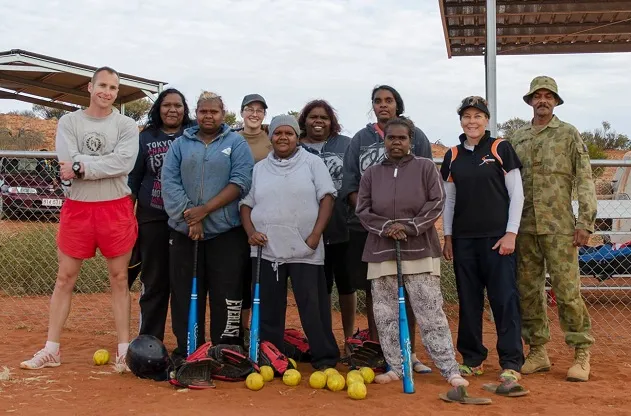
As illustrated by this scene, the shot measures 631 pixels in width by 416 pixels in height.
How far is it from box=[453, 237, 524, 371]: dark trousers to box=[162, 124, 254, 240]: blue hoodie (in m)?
1.81

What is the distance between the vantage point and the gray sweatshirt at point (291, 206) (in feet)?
18.0

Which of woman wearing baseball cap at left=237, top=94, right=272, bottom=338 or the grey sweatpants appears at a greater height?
woman wearing baseball cap at left=237, top=94, right=272, bottom=338

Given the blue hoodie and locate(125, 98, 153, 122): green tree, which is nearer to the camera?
the blue hoodie

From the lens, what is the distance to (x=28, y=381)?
5297 millimetres

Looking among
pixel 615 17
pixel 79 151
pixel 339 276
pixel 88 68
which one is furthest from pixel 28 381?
pixel 88 68

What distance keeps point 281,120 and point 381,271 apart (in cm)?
142

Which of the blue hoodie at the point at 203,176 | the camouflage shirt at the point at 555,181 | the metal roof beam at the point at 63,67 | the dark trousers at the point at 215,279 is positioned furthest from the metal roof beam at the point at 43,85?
the camouflage shirt at the point at 555,181

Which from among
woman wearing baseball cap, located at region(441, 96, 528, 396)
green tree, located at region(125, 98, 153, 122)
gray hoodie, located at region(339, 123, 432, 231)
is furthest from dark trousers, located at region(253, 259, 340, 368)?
green tree, located at region(125, 98, 153, 122)

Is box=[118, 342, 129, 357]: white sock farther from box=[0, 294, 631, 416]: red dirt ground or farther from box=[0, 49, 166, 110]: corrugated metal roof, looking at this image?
box=[0, 49, 166, 110]: corrugated metal roof

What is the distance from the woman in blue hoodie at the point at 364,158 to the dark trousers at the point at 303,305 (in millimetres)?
366

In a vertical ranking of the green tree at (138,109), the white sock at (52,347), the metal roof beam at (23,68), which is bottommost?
the white sock at (52,347)

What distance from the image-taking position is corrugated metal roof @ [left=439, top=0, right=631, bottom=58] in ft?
27.3

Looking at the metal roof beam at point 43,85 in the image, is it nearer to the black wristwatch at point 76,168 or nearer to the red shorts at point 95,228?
the red shorts at point 95,228

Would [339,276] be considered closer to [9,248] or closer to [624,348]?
[624,348]
